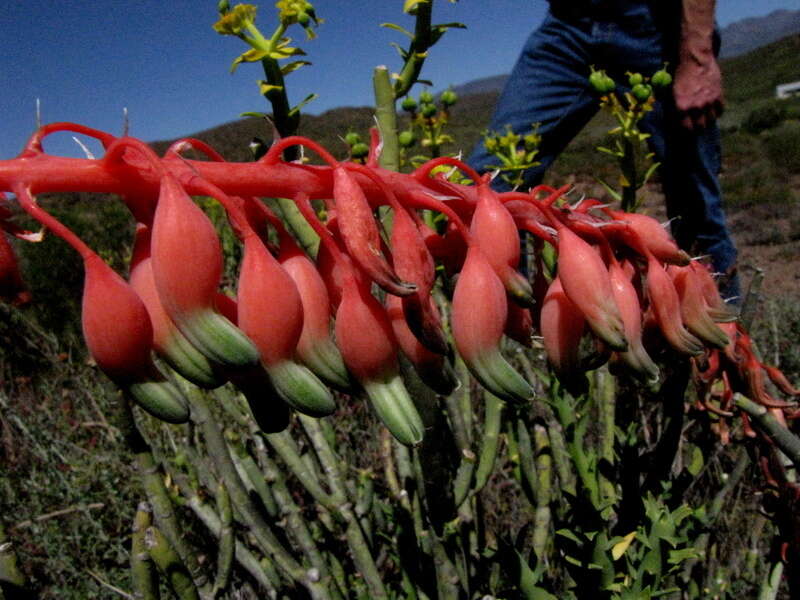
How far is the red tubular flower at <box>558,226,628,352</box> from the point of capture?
32.9 inches

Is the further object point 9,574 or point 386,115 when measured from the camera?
point 386,115

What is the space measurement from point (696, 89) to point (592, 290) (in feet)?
7.84

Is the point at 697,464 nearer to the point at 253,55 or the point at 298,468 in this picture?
the point at 298,468

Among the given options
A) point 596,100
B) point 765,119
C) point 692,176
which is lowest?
point 765,119

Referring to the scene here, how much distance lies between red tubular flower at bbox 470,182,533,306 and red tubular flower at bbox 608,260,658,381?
148 mm

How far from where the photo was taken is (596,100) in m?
3.45

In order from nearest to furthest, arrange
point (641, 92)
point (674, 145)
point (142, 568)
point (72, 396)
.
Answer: point (142, 568)
point (641, 92)
point (674, 145)
point (72, 396)

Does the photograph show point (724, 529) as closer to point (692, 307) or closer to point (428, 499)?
point (428, 499)

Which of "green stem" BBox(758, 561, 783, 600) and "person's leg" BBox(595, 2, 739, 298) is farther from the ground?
"person's leg" BBox(595, 2, 739, 298)

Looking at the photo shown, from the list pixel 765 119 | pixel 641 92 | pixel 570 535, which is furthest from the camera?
pixel 765 119

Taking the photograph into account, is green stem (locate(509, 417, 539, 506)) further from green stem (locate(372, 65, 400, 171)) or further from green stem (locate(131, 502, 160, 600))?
green stem (locate(131, 502, 160, 600))

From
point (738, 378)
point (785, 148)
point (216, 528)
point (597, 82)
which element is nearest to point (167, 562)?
point (216, 528)

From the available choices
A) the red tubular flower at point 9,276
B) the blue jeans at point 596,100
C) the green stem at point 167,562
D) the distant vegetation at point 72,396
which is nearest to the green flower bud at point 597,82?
the distant vegetation at point 72,396

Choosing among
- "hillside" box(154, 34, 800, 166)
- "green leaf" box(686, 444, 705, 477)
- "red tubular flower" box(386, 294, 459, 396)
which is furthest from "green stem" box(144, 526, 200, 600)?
"hillside" box(154, 34, 800, 166)
